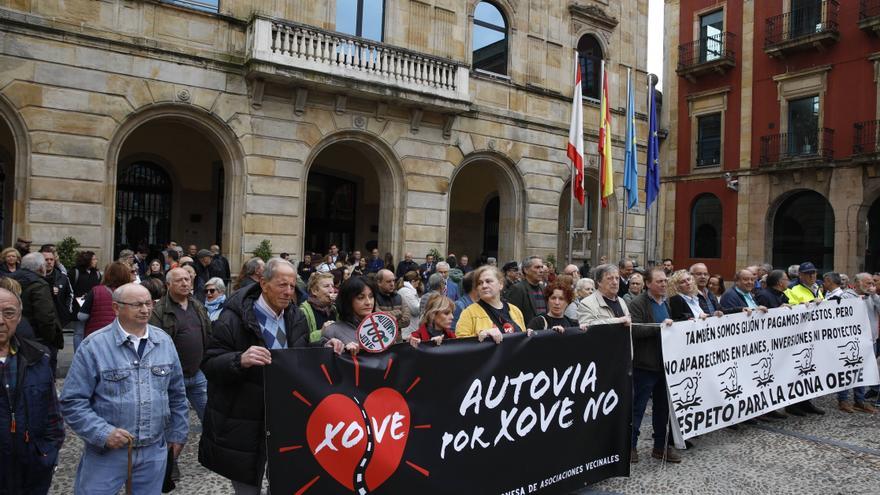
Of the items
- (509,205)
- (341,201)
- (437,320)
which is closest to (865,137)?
(509,205)

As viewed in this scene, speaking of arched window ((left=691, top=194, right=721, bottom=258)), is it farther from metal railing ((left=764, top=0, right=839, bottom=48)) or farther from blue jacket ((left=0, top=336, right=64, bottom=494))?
blue jacket ((left=0, top=336, right=64, bottom=494))

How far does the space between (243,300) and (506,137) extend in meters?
15.0

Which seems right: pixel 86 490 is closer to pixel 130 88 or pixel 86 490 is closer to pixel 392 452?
pixel 392 452

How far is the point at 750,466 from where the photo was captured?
5535mm

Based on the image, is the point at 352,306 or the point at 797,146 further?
the point at 797,146

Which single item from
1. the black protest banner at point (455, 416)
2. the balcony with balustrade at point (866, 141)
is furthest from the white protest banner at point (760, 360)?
the balcony with balustrade at point (866, 141)

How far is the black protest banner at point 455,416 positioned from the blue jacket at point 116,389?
2.05 feet

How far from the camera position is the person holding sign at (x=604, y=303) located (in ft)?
17.4

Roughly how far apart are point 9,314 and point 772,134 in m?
26.2

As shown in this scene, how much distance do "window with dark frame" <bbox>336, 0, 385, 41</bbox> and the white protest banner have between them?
480 inches

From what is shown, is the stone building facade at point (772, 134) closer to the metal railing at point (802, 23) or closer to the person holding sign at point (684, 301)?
the metal railing at point (802, 23)

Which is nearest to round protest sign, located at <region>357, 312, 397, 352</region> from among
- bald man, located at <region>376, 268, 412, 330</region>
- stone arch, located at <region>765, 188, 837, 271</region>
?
bald man, located at <region>376, 268, 412, 330</region>

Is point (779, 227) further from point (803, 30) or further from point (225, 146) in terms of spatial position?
point (225, 146)

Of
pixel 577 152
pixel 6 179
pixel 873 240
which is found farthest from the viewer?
pixel 873 240
